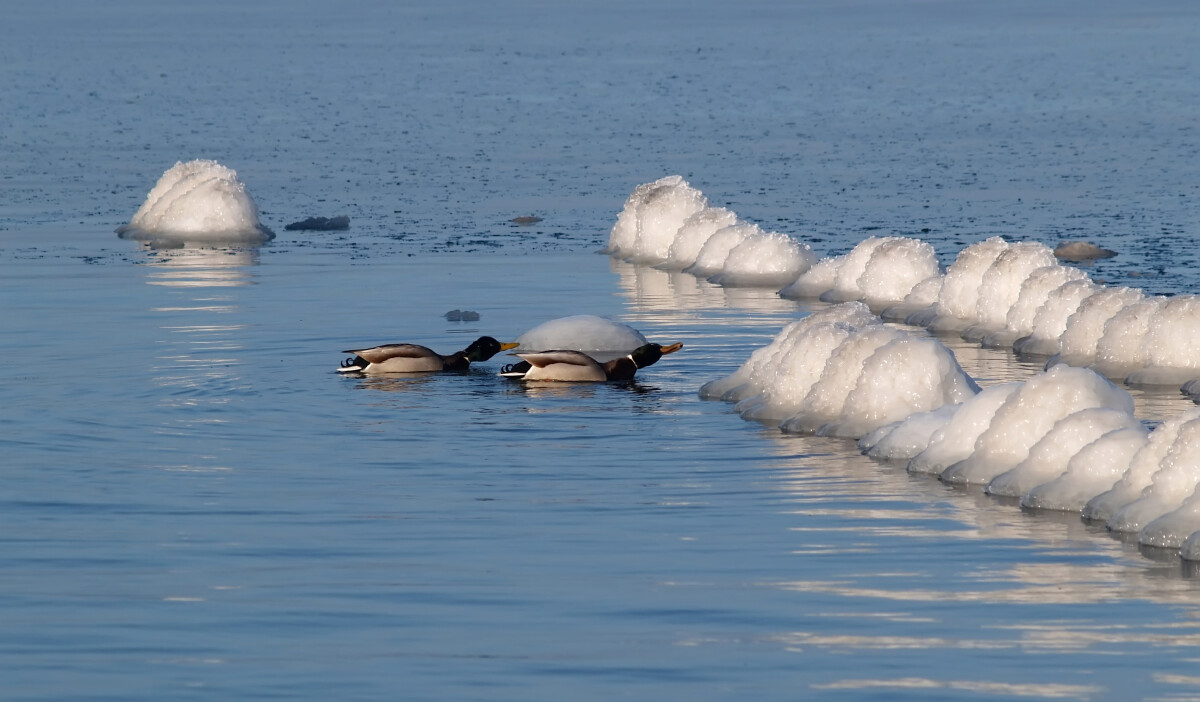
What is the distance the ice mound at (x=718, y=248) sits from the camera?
28.4 meters

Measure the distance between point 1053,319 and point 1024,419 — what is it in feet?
23.9

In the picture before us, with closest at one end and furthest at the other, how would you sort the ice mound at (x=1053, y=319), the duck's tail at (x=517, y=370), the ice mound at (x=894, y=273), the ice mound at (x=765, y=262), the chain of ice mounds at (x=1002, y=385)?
the chain of ice mounds at (x=1002, y=385) < the duck's tail at (x=517, y=370) < the ice mound at (x=1053, y=319) < the ice mound at (x=894, y=273) < the ice mound at (x=765, y=262)

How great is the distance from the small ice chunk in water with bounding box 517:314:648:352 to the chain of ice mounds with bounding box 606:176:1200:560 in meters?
2.55

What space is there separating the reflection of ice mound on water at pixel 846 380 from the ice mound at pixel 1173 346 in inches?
105

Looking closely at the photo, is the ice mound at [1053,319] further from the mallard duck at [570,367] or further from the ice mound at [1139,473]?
the ice mound at [1139,473]

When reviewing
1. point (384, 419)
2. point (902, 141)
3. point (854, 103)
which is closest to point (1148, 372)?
point (384, 419)

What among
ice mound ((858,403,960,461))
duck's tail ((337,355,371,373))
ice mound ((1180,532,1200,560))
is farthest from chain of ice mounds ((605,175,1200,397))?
ice mound ((1180,532,1200,560))

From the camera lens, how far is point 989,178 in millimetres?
39500

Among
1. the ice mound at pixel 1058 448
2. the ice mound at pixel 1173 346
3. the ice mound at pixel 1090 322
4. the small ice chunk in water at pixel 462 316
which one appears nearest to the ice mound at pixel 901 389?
the ice mound at pixel 1058 448

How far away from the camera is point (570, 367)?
18328 millimetres

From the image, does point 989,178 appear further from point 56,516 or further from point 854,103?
Answer: point 56,516

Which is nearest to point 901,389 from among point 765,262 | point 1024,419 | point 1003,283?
point 1024,419

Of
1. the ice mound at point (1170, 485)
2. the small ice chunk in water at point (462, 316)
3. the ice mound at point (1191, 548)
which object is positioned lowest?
the small ice chunk in water at point (462, 316)

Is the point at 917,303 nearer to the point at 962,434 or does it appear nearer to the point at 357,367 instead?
the point at 357,367
